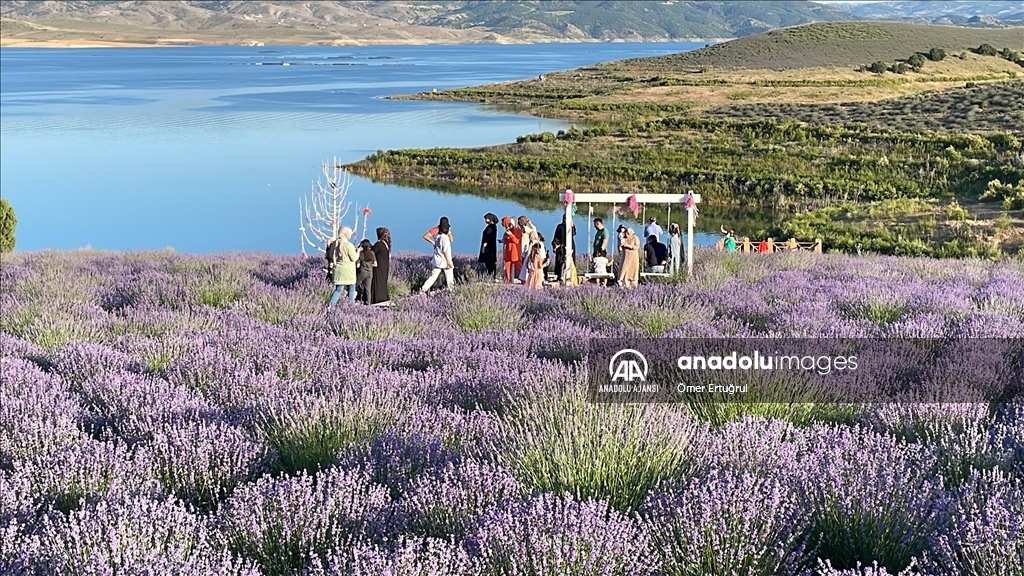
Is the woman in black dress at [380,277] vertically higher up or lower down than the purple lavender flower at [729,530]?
lower down

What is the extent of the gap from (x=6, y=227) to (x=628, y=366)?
62.0 feet

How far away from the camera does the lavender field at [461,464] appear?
10.2ft

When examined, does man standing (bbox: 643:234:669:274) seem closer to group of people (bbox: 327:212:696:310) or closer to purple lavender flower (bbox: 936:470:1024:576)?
group of people (bbox: 327:212:696:310)

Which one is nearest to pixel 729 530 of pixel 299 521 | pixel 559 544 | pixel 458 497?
pixel 559 544

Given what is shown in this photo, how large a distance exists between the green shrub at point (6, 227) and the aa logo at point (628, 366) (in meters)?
18.5

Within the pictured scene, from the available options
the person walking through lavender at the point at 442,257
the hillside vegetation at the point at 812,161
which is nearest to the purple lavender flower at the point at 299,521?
the person walking through lavender at the point at 442,257

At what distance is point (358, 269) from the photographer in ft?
37.4

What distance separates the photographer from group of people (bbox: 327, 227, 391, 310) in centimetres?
1098

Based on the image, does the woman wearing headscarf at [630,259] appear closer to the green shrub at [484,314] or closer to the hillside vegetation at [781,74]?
the green shrub at [484,314]

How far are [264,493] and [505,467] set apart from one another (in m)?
0.94

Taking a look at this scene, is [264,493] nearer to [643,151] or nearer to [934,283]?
[934,283]

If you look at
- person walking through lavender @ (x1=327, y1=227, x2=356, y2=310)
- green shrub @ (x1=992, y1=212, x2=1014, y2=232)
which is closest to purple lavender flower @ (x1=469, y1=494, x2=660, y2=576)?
person walking through lavender @ (x1=327, y1=227, x2=356, y2=310)

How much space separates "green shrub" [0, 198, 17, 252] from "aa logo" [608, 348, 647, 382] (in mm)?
18472

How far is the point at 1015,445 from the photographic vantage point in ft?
14.1
